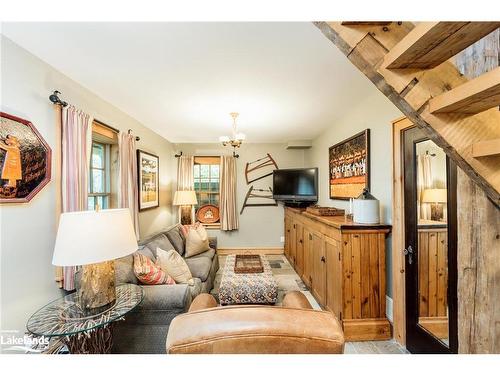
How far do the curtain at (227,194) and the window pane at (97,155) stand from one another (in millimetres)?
2443

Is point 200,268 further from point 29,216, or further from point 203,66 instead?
point 203,66

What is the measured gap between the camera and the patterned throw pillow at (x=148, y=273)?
1.96 metres

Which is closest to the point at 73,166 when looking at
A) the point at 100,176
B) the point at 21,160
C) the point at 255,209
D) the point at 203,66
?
the point at 21,160

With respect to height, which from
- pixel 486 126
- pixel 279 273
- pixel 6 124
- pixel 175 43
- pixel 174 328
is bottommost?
pixel 279 273

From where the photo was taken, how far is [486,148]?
2.41 feet

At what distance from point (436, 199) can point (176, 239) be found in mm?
3164

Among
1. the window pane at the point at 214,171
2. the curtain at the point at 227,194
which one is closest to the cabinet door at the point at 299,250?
the curtain at the point at 227,194

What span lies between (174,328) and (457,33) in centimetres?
134

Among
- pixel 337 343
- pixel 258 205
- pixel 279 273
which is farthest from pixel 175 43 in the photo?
pixel 258 205

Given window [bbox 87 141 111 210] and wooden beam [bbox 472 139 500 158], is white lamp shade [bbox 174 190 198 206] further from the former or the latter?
wooden beam [bbox 472 139 500 158]

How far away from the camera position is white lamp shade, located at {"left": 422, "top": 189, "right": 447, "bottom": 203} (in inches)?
64.1

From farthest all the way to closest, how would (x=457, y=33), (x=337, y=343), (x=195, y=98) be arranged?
(x=195, y=98) < (x=337, y=343) < (x=457, y=33)

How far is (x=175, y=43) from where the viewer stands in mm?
1600
